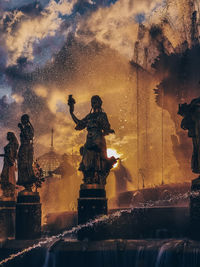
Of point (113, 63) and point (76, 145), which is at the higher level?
point (113, 63)

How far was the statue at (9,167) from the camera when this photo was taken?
18.9 meters

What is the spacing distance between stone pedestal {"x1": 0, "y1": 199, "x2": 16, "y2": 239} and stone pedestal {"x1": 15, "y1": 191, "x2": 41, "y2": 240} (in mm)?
2080

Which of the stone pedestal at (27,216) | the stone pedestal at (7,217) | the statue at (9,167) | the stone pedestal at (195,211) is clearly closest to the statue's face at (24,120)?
the statue at (9,167)

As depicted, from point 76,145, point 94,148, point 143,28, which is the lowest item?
point 94,148

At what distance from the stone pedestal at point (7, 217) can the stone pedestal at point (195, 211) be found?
28.3 feet

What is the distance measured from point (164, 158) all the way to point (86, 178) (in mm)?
20935

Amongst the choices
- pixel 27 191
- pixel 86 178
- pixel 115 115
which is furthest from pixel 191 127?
pixel 115 115

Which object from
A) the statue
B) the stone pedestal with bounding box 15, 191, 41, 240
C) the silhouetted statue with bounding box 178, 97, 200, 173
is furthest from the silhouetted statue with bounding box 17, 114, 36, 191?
the silhouetted statue with bounding box 178, 97, 200, 173

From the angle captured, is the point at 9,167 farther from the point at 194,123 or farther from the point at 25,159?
the point at 194,123

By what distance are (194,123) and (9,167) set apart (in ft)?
28.3

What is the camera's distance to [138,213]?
1453cm

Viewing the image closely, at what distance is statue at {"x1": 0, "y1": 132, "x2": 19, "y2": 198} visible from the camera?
18859mm

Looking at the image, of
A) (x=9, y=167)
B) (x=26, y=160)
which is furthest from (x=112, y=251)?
(x=9, y=167)

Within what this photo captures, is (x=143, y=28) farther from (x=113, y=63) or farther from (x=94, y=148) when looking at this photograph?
(x=94, y=148)
